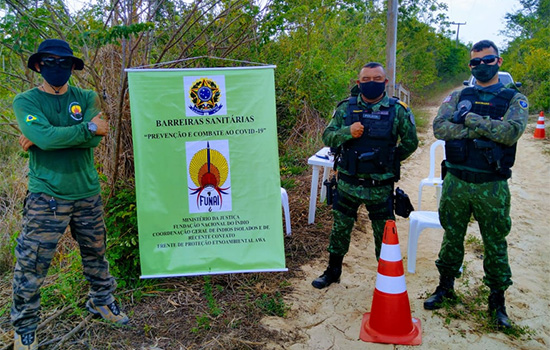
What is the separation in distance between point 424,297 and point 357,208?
98 centimetres

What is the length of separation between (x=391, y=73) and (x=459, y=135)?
4555 millimetres

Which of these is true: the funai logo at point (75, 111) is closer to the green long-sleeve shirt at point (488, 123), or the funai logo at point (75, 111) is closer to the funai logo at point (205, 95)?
the funai logo at point (205, 95)

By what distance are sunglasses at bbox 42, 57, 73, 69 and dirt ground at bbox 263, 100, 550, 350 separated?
233 cm

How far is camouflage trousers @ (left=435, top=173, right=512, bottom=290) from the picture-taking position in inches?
123

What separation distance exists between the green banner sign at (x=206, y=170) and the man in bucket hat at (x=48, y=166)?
0.48m

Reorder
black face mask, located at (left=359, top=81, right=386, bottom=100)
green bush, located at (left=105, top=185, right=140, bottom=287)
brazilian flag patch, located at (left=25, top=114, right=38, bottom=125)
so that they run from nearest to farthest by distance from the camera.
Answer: brazilian flag patch, located at (left=25, top=114, right=38, bottom=125)
black face mask, located at (left=359, top=81, right=386, bottom=100)
green bush, located at (left=105, top=185, right=140, bottom=287)

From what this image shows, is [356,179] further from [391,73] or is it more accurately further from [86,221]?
[391,73]

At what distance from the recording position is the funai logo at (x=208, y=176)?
3.33m

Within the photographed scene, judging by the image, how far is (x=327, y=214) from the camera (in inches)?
219

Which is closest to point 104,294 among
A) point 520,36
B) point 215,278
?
point 215,278

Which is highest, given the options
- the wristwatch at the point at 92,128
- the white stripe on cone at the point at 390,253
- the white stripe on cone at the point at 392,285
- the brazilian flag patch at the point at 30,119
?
the brazilian flag patch at the point at 30,119

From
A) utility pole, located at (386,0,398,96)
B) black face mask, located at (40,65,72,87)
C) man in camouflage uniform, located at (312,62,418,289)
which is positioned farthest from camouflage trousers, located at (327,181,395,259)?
utility pole, located at (386,0,398,96)

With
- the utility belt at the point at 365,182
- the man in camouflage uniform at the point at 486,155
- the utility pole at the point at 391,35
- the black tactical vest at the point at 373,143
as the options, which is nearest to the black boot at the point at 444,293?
the man in camouflage uniform at the point at 486,155

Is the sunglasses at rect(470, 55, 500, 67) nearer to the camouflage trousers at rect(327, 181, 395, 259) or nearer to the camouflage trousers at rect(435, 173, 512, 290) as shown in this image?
the camouflage trousers at rect(435, 173, 512, 290)
